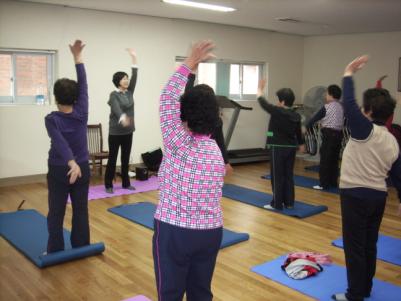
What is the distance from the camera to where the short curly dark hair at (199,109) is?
163cm

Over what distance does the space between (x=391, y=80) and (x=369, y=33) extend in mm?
1006

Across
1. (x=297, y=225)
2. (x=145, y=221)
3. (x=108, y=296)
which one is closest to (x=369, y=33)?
(x=297, y=225)

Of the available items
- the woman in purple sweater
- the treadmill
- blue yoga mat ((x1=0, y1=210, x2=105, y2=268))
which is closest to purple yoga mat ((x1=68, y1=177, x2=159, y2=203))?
blue yoga mat ((x1=0, y1=210, x2=105, y2=268))

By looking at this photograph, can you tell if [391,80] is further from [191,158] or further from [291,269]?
[191,158]

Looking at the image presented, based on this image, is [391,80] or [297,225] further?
[391,80]

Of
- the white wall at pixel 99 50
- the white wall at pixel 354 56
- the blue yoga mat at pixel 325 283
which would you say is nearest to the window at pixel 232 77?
the white wall at pixel 99 50

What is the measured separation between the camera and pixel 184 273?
1.73 meters

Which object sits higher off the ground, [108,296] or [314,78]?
[314,78]

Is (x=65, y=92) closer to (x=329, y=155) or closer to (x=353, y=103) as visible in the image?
(x=353, y=103)

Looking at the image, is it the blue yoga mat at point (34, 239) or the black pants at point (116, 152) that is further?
the black pants at point (116, 152)

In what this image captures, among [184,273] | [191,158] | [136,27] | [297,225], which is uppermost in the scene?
[136,27]

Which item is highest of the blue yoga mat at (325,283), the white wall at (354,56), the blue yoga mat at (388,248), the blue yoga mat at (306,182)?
the white wall at (354,56)

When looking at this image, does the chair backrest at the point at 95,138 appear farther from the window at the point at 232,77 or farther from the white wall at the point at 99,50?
the window at the point at 232,77

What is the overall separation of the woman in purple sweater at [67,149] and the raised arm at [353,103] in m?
1.70
